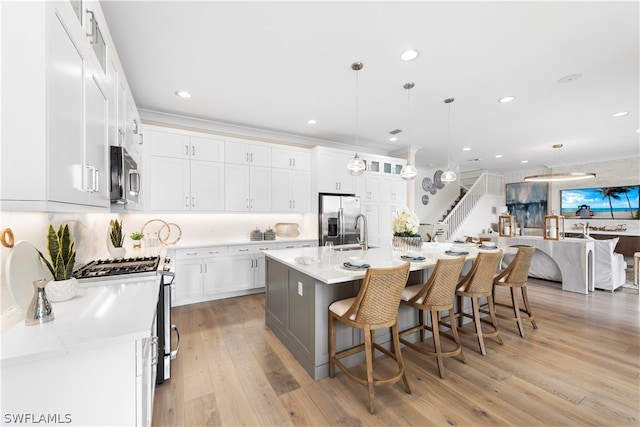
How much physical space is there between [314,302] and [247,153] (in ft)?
10.5

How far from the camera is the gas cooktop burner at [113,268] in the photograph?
1.84 meters

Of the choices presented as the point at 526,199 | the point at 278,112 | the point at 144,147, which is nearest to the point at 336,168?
the point at 278,112

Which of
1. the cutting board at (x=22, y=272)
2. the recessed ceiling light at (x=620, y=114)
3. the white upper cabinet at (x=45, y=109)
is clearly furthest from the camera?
the recessed ceiling light at (x=620, y=114)

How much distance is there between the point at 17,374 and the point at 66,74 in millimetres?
1216

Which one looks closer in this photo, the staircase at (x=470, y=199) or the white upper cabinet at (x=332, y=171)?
the white upper cabinet at (x=332, y=171)

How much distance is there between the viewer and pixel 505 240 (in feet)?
18.3

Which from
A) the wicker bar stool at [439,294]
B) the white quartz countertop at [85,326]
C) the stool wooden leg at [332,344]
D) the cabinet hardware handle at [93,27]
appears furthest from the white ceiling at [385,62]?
the stool wooden leg at [332,344]

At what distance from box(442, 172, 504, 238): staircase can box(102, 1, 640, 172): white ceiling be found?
349cm

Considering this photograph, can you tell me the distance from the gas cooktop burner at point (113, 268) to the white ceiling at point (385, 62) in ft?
6.67

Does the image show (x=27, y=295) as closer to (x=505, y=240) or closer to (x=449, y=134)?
(x=449, y=134)

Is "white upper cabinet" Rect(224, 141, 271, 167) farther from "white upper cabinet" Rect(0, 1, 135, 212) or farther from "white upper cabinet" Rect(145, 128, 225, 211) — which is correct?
"white upper cabinet" Rect(0, 1, 135, 212)

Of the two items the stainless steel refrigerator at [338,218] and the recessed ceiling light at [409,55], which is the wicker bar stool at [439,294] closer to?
the recessed ceiling light at [409,55]

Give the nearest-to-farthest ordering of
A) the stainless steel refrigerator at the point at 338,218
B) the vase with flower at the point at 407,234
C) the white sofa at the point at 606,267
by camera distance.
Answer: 1. the vase with flower at the point at 407,234
2. the white sofa at the point at 606,267
3. the stainless steel refrigerator at the point at 338,218

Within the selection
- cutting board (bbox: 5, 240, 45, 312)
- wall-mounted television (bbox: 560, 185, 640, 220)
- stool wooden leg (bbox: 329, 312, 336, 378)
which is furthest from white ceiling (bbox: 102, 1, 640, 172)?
wall-mounted television (bbox: 560, 185, 640, 220)
